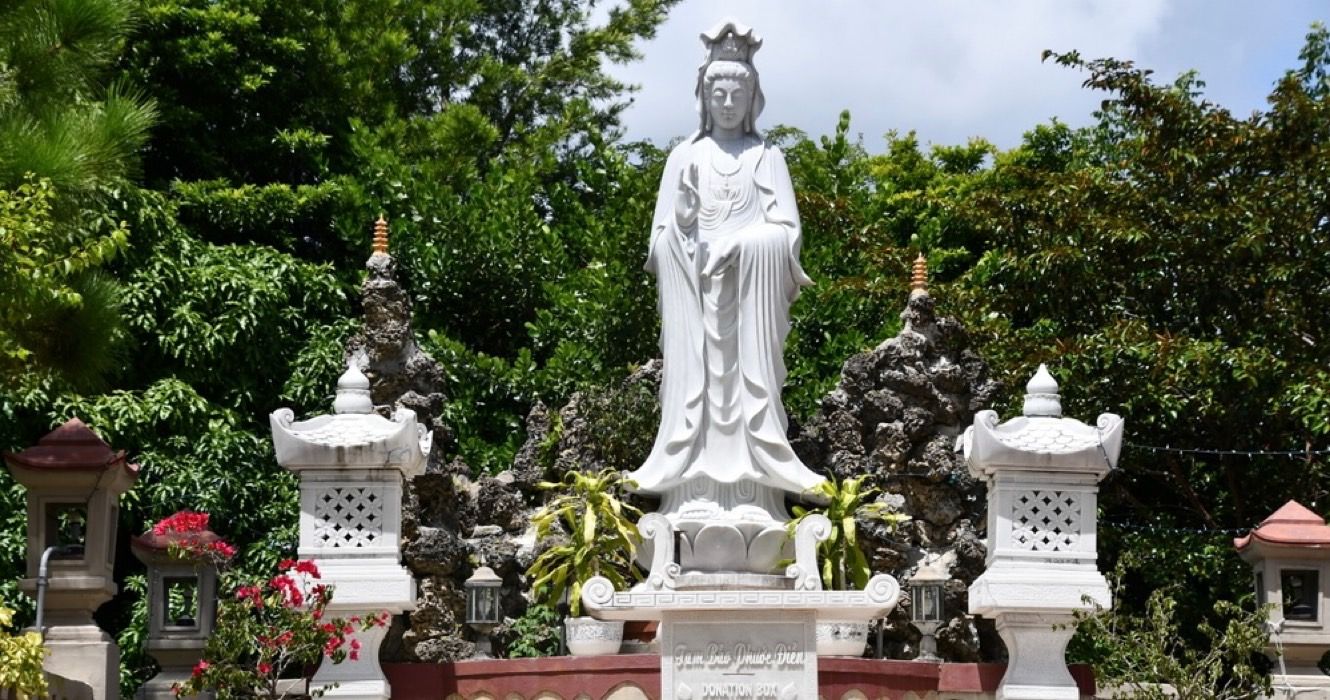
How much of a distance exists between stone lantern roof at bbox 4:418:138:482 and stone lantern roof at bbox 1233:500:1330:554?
6.37 metres

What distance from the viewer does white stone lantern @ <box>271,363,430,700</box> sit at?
12.0 meters

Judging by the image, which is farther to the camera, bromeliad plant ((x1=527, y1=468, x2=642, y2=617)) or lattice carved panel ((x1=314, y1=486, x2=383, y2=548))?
bromeliad plant ((x1=527, y1=468, x2=642, y2=617))

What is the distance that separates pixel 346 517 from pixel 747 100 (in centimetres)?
349

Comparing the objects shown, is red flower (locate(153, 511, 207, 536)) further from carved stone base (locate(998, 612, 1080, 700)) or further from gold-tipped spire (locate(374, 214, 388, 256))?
carved stone base (locate(998, 612, 1080, 700))

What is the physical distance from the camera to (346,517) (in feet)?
40.1

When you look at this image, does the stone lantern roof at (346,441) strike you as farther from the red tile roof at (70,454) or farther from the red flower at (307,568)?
the red tile roof at (70,454)

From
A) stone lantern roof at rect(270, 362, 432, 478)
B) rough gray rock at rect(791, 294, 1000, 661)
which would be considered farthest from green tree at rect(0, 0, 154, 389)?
rough gray rock at rect(791, 294, 1000, 661)

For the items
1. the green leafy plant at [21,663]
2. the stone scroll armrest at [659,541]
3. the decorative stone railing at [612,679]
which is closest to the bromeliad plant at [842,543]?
the decorative stone railing at [612,679]

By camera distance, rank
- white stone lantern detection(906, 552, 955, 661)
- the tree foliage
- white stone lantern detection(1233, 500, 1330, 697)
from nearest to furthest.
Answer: white stone lantern detection(1233, 500, 1330, 697) < white stone lantern detection(906, 552, 955, 661) < the tree foliage

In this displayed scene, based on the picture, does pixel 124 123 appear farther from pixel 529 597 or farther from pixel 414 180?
pixel 414 180

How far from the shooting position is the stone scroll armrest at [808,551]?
1166 centimetres

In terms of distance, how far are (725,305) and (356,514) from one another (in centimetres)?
252

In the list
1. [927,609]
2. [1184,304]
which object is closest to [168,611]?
[927,609]

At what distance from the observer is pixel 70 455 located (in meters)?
12.2
